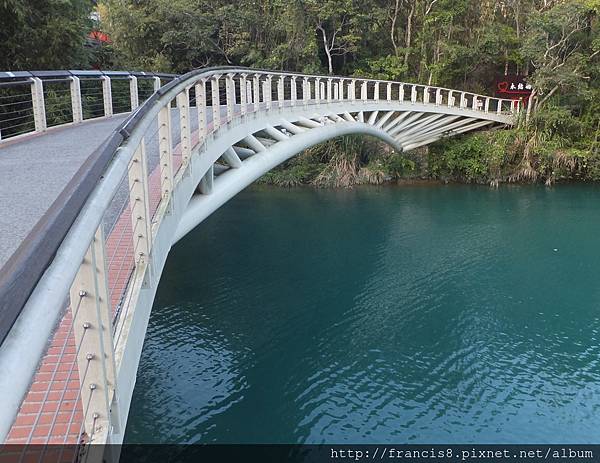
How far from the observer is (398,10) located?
22.8 m

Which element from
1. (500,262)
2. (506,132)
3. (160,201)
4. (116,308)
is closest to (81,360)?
(116,308)

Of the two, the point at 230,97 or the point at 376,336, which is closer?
the point at 230,97

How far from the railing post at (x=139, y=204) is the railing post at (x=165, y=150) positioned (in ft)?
2.93

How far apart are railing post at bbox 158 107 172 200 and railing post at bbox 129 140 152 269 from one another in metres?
0.89

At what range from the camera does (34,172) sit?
4746 millimetres

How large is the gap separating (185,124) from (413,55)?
814 inches

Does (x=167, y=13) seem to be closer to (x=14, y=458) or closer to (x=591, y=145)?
(x=591, y=145)

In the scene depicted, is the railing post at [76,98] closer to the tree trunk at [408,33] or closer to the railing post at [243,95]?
the railing post at [243,95]

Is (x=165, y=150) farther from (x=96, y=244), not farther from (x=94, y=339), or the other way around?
(x=94, y=339)

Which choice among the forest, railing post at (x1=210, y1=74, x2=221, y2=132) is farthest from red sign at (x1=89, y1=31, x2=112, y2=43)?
railing post at (x1=210, y1=74, x2=221, y2=132)

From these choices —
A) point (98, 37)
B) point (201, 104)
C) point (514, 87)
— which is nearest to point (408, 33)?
point (514, 87)

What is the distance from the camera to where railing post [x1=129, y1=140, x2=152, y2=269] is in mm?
2878

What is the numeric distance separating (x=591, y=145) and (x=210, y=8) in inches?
618

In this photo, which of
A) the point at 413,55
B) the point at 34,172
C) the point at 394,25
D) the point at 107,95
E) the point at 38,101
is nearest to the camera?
the point at 34,172
